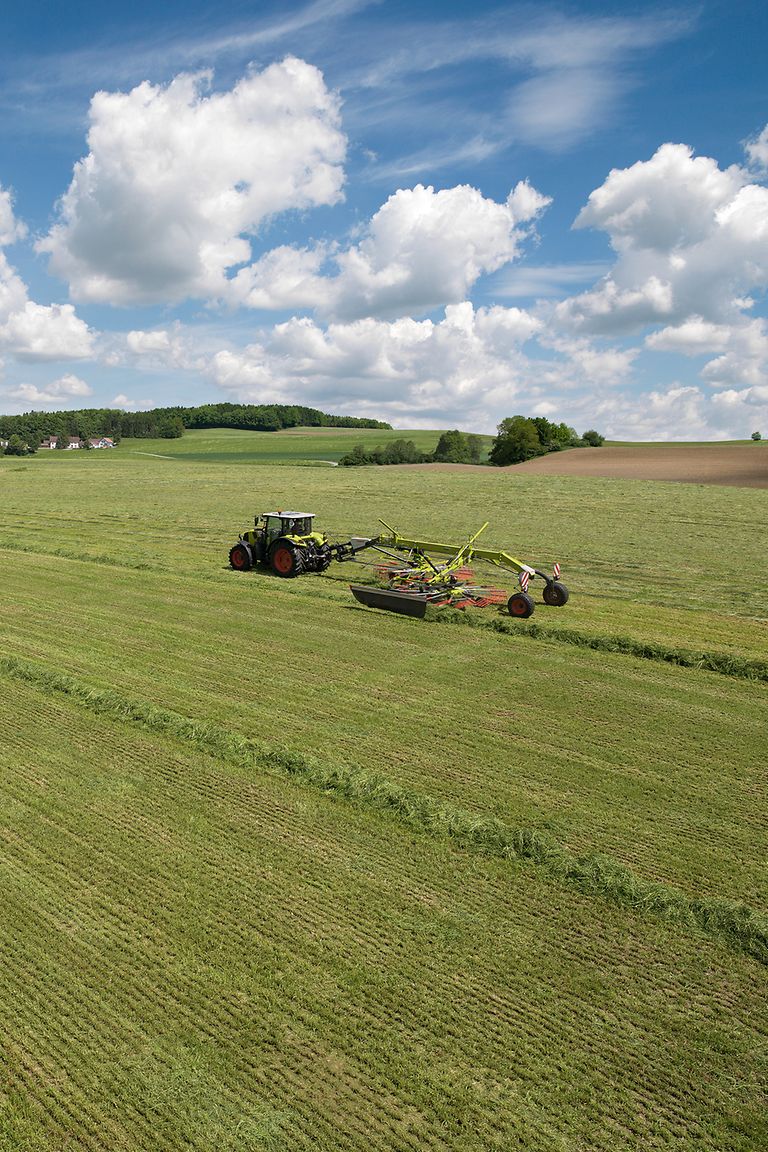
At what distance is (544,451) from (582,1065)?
87917mm

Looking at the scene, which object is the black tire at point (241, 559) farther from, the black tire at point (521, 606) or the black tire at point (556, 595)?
the black tire at point (556, 595)

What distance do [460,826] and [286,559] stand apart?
12991 millimetres

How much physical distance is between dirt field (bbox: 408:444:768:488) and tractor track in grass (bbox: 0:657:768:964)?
162 ft

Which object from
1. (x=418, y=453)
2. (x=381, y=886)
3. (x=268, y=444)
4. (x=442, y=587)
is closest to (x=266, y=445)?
(x=268, y=444)

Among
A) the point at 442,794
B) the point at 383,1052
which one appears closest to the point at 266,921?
the point at 383,1052

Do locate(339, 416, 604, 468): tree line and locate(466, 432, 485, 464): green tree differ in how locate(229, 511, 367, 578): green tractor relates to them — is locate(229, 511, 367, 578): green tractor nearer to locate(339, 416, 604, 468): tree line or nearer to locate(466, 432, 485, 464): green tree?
locate(339, 416, 604, 468): tree line

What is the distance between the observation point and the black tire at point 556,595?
679 inches

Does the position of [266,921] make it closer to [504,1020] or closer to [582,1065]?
[504,1020]

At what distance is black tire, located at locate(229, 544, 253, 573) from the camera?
67.4 ft

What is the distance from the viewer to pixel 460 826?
Answer: 759 cm

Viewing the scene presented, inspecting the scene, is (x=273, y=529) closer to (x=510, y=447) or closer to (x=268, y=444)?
(x=510, y=447)

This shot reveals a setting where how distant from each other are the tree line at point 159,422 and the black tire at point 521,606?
12224cm

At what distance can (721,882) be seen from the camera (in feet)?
22.5

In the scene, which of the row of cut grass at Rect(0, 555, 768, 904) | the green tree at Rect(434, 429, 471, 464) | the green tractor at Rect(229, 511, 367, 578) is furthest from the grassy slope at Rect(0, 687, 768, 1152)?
the green tree at Rect(434, 429, 471, 464)
